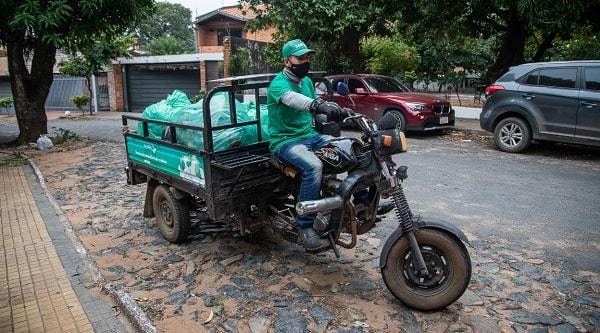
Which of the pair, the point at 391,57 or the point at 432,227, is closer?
the point at 432,227

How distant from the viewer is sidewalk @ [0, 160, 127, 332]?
354 cm

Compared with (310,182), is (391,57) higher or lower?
higher

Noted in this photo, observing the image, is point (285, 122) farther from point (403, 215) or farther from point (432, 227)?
point (432, 227)

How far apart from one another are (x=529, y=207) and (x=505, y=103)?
3.91m

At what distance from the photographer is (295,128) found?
397 centimetres

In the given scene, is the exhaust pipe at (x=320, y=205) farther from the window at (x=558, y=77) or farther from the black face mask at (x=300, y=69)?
the window at (x=558, y=77)

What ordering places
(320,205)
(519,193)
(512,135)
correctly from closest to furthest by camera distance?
(320,205) < (519,193) < (512,135)

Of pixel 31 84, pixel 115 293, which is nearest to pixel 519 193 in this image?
pixel 115 293

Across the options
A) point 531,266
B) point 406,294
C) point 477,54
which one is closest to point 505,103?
point 531,266

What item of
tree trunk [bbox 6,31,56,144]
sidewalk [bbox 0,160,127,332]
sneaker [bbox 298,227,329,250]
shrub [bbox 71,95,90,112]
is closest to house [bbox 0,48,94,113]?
shrub [bbox 71,95,90,112]

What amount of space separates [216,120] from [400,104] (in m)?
7.57

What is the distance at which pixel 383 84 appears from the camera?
1239cm

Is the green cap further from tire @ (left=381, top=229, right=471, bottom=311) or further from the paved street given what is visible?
the paved street

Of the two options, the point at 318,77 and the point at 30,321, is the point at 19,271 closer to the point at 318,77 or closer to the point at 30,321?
the point at 30,321
